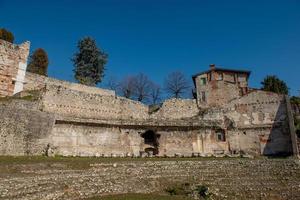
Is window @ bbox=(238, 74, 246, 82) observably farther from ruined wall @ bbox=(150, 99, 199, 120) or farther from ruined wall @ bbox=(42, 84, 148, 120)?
ruined wall @ bbox=(42, 84, 148, 120)

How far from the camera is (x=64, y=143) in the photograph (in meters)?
27.5

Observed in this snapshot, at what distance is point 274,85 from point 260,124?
14.5 m

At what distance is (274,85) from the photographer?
45562 millimetres

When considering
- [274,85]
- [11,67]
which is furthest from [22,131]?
[274,85]

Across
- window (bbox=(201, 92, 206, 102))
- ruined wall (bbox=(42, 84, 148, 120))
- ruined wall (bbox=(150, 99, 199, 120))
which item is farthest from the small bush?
window (bbox=(201, 92, 206, 102))

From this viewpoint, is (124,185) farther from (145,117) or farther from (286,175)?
(145,117)

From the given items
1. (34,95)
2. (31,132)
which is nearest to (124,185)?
(31,132)

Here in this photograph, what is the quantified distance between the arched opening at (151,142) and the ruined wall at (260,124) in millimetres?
7707

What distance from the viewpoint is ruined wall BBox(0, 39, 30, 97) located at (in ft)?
93.7

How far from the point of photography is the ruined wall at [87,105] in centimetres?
2947

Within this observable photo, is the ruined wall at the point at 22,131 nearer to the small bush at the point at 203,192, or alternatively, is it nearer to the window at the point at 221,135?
the small bush at the point at 203,192

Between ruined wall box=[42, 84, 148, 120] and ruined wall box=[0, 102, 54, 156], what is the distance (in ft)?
12.3

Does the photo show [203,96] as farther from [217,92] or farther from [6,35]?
[6,35]

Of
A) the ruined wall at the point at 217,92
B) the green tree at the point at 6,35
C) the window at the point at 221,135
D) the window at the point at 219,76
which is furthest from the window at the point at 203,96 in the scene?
the green tree at the point at 6,35
